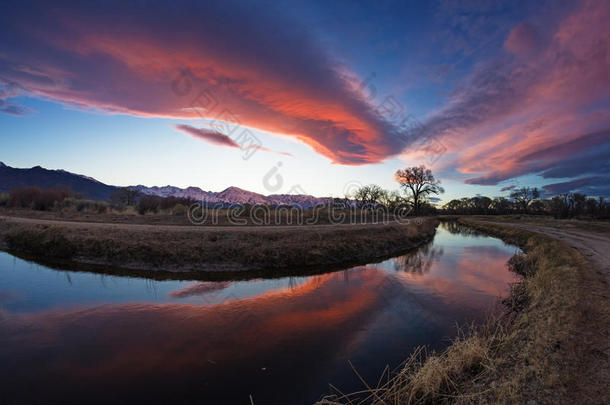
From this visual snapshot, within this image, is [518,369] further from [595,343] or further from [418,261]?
[418,261]

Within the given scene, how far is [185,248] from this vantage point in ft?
52.6

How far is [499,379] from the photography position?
182 inches

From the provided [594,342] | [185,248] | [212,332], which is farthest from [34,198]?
[594,342]

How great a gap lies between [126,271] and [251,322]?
9982 mm

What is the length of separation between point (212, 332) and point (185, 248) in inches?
354

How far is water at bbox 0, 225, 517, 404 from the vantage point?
5.99 metres

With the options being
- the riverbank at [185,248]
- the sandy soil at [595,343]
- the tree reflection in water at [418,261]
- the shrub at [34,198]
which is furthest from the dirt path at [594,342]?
the shrub at [34,198]

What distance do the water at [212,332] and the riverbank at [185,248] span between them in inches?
76.3

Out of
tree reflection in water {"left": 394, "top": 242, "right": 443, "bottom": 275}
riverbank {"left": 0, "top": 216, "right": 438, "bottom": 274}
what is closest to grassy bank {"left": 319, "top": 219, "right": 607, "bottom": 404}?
tree reflection in water {"left": 394, "top": 242, "right": 443, "bottom": 275}

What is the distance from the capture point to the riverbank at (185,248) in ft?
50.7

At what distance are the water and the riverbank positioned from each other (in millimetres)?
1939

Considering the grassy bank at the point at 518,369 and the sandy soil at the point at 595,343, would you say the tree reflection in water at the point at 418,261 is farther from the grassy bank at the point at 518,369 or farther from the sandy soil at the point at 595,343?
the grassy bank at the point at 518,369

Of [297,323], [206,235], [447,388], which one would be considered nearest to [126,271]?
[206,235]

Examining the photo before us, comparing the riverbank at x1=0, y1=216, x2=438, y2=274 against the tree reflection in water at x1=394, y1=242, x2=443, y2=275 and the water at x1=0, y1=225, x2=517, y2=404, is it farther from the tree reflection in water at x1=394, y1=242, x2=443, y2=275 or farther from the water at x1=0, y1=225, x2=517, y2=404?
the tree reflection in water at x1=394, y1=242, x2=443, y2=275
